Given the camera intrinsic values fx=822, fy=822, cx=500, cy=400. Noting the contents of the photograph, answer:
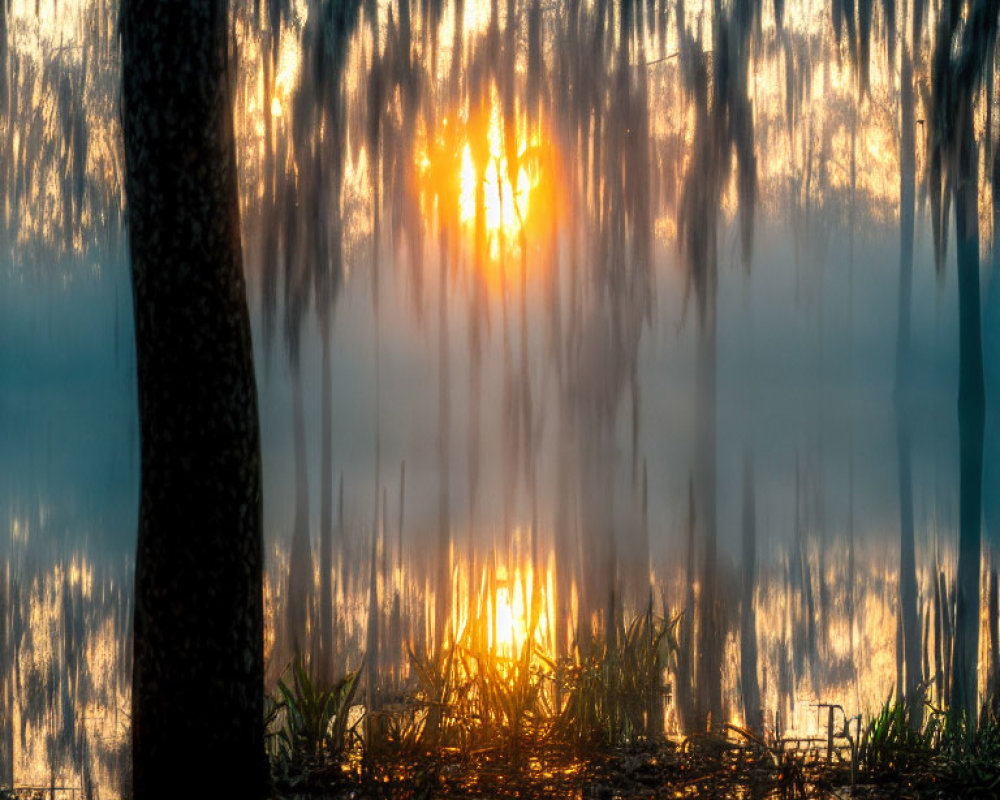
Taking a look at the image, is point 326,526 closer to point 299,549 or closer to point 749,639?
point 299,549

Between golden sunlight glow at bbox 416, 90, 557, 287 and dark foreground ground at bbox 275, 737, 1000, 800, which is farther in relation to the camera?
golden sunlight glow at bbox 416, 90, 557, 287

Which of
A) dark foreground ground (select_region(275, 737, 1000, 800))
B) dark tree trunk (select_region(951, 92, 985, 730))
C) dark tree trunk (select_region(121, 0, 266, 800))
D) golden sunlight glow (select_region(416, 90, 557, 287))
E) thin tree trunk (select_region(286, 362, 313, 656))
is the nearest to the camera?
dark tree trunk (select_region(121, 0, 266, 800))

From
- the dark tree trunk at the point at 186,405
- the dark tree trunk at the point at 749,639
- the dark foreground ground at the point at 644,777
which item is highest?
the dark tree trunk at the point at 186,405

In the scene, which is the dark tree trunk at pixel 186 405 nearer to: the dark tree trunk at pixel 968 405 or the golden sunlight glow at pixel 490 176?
the golden sunlight glow at pixel 490 176

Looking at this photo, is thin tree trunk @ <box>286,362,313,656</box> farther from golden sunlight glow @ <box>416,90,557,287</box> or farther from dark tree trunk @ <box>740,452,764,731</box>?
dark tree trunk @ <box>740,452,764,731</box>

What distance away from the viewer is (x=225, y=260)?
9.23ft

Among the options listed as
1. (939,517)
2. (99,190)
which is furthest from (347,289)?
(939,517)

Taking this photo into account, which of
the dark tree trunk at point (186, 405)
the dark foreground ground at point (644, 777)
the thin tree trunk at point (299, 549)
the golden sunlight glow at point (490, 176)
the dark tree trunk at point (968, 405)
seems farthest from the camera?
the golden sunlight glow at point (490, 176)

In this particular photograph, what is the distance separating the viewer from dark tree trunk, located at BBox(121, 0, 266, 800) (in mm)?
2764

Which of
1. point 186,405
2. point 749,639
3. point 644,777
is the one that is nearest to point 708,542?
point 749,639

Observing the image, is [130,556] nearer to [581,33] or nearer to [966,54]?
[581,33]

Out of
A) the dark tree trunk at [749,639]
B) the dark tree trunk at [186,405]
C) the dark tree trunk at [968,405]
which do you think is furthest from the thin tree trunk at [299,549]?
the dark tree trunk at [968,405]

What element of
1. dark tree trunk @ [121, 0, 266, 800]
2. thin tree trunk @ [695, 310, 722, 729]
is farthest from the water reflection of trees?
dark tree trunk @ [121, 0, 266, 800]

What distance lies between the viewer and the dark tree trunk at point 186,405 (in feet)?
9.07
